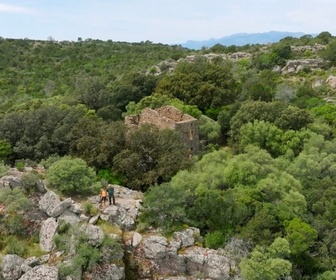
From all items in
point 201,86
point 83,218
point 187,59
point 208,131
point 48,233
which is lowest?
point 48,233

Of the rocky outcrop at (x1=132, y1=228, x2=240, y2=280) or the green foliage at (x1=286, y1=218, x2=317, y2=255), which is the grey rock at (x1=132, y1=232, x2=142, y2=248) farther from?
the green foliage at (x1=286, y1=218, x2=317, y2=255)

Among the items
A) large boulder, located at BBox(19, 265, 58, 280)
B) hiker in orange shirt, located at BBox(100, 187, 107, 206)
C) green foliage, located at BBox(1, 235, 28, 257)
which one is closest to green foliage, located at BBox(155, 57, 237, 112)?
hiker in orange shirt, located at BBox(100, 187, 107, 206)

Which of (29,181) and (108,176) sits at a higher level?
(29,181)

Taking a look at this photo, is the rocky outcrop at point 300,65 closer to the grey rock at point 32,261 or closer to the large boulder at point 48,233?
the large boulder at point 48,233

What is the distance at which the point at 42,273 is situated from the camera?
18.9 meters

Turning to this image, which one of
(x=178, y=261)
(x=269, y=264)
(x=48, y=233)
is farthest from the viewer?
(x=48, y=233)

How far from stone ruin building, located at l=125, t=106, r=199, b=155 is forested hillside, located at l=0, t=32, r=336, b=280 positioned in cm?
141

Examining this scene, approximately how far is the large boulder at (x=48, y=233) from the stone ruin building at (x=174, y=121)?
12683mm

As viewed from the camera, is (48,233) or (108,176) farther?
(108,176)

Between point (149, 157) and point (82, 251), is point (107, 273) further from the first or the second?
point (149, 157)

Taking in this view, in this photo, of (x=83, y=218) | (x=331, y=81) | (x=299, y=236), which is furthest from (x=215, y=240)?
(x=331, y=81)

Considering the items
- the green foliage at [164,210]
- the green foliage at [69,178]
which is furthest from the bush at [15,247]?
the green foliage at [164,210]

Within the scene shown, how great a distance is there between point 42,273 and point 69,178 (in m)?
6.73

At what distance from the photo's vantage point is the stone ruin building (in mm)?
32062
